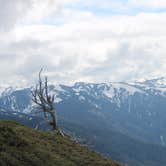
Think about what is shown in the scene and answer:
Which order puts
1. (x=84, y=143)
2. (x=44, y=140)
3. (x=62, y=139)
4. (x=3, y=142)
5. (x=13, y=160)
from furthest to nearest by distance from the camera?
1. (x=84, y=143)
2. (x=62, y=139)
3. (x=44, y=140)
4. (x=3, y=142)
5. (x=13, y=160)

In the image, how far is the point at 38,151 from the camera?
34.0 meters

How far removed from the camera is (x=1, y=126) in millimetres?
Result: 36688

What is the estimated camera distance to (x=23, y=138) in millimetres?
35938

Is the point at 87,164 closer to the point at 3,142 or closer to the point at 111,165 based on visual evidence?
the point at 111,165

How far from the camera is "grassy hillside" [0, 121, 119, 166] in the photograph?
31000 millimetres

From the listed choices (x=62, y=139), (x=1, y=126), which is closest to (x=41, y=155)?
(x=1, y=126)

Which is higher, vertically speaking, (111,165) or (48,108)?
(48,108)

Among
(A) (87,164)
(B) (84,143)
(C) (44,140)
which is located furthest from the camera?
(B) (84,143)

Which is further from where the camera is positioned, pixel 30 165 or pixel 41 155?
pixel 41 155

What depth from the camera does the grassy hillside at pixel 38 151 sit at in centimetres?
3100

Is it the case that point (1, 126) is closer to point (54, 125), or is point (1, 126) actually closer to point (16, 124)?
point (16, 124)

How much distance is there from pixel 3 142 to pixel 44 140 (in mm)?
6852

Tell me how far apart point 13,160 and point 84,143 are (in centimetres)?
1943

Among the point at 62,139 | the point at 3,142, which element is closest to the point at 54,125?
the point at 62,139
